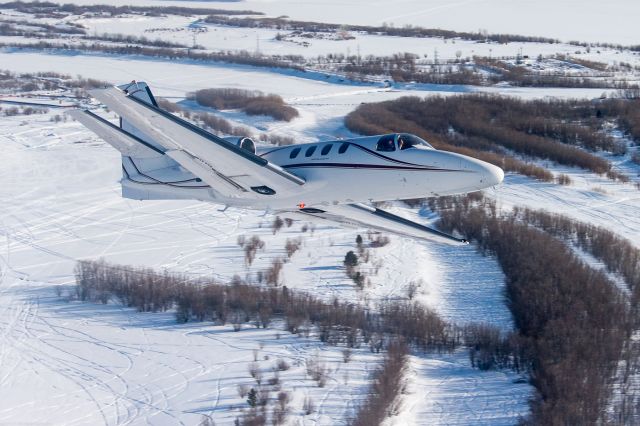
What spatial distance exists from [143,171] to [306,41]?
9852 cm

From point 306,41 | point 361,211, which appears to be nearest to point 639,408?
point 361,211

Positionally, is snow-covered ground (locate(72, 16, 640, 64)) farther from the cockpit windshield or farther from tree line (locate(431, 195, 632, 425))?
the cockpit windshield

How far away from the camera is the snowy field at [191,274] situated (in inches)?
965

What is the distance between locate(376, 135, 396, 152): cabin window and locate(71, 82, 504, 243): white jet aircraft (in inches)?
1.0

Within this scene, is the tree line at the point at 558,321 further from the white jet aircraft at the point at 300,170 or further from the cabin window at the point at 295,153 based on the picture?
the cabin window at the point at 295,153

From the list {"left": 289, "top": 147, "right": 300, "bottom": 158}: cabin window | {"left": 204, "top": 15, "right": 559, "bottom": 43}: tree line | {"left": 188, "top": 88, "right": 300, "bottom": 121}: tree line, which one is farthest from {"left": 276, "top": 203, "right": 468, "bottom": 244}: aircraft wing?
{"left": 204, "top": 15, "right": 559, "bottom": 43}: tree line

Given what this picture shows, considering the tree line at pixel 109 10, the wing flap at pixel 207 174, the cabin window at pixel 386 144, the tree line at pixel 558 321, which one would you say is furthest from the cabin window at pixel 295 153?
the tree line at pixel 109 10

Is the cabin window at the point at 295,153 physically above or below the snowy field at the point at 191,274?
above

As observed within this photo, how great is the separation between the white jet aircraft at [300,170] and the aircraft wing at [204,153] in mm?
25

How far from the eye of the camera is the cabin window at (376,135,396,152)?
23016mm

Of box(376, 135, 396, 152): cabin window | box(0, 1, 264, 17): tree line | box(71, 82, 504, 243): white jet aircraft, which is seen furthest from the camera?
box(0, 1, 264, 17): tree line

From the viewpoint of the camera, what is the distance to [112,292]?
3228cm

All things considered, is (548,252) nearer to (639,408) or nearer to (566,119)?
(639,408)

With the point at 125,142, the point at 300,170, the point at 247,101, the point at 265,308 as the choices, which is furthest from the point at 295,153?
the point at 247,101
